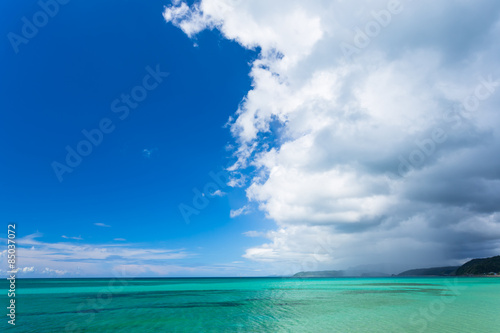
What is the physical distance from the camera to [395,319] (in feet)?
90.6

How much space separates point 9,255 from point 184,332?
14264 millimetres

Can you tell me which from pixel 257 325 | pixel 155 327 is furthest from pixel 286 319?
pixel 155 327

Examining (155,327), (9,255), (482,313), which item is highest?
(9,255)

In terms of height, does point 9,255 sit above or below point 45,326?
above

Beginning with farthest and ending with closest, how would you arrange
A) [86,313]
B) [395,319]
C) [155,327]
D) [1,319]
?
[86,313], [1,319], [395,319], [155,327]

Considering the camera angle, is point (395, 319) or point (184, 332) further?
point (395, 319)

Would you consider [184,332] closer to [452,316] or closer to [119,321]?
[119,321]

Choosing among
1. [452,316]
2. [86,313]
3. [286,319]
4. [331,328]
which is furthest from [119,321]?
[452,316]

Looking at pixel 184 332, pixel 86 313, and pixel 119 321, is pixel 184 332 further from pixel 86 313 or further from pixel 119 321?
pixel 86 313

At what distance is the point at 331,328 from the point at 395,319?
26.0ft

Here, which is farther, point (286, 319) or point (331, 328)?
point (286, 319)

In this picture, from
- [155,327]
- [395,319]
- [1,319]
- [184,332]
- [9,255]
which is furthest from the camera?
[1,319]

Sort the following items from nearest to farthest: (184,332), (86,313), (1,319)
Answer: (184,332) < (1,319) < (86,313)

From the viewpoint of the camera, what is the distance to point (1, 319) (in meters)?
29.6
